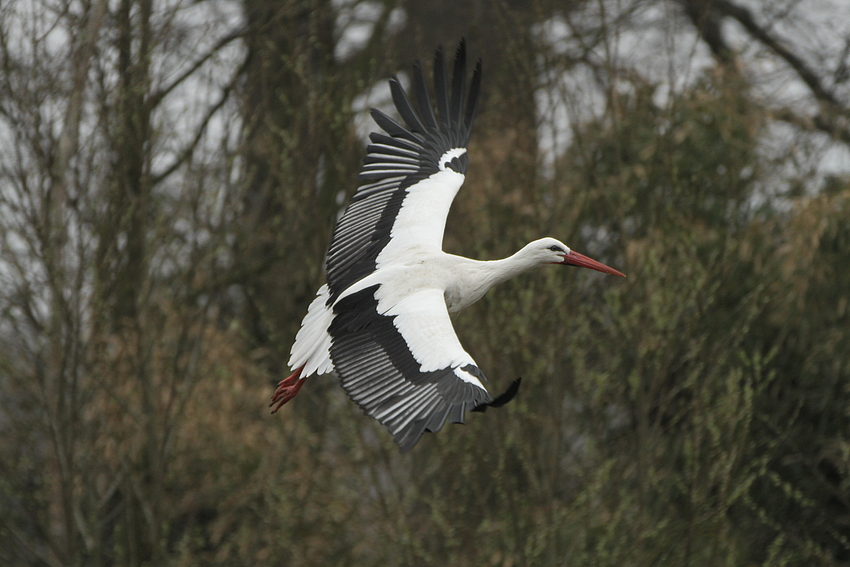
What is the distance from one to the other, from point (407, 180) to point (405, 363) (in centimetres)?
217

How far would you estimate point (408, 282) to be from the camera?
6.11 m

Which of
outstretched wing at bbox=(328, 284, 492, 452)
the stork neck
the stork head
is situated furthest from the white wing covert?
the stork head

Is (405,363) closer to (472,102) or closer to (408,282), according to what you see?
(408,282)

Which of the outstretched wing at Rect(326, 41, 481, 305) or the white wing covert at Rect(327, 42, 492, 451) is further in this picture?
the outstretched wing at Rect(326, 41, 481, 305)

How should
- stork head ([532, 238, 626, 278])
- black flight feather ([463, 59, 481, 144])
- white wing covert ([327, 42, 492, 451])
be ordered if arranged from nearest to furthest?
1. white wing covert ([327, 42, 492, 451])
2. stork head ([532, 238, 626, 278])
3. black flight feather ([463, 59, 481, 144])

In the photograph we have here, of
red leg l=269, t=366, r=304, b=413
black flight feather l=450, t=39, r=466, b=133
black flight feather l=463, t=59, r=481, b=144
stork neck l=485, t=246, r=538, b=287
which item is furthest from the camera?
black flight feather l=463, t=59, r=481, b=144

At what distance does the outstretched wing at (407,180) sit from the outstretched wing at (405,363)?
0.61 m

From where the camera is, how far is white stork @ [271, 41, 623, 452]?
5062mm

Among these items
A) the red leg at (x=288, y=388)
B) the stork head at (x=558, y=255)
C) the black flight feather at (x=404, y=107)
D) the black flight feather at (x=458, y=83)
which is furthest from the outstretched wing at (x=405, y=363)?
the black flight feather at (x=458, y=83)

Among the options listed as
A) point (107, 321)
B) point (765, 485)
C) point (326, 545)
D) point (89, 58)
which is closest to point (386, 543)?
point (326, 545)

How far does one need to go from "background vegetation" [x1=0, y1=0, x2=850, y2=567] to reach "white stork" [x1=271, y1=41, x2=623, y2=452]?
1608 mm

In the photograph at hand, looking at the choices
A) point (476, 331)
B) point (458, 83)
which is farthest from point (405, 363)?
point (476, 331)

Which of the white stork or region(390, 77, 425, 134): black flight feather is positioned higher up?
region(390, 77, 425, 134): black flight feather

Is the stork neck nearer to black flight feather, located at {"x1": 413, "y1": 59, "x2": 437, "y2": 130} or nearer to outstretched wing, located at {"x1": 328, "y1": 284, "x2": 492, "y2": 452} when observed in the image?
outstretched wing, located at {"x1": 328, "y1": 284, "x2": 492, "y2": 452}
